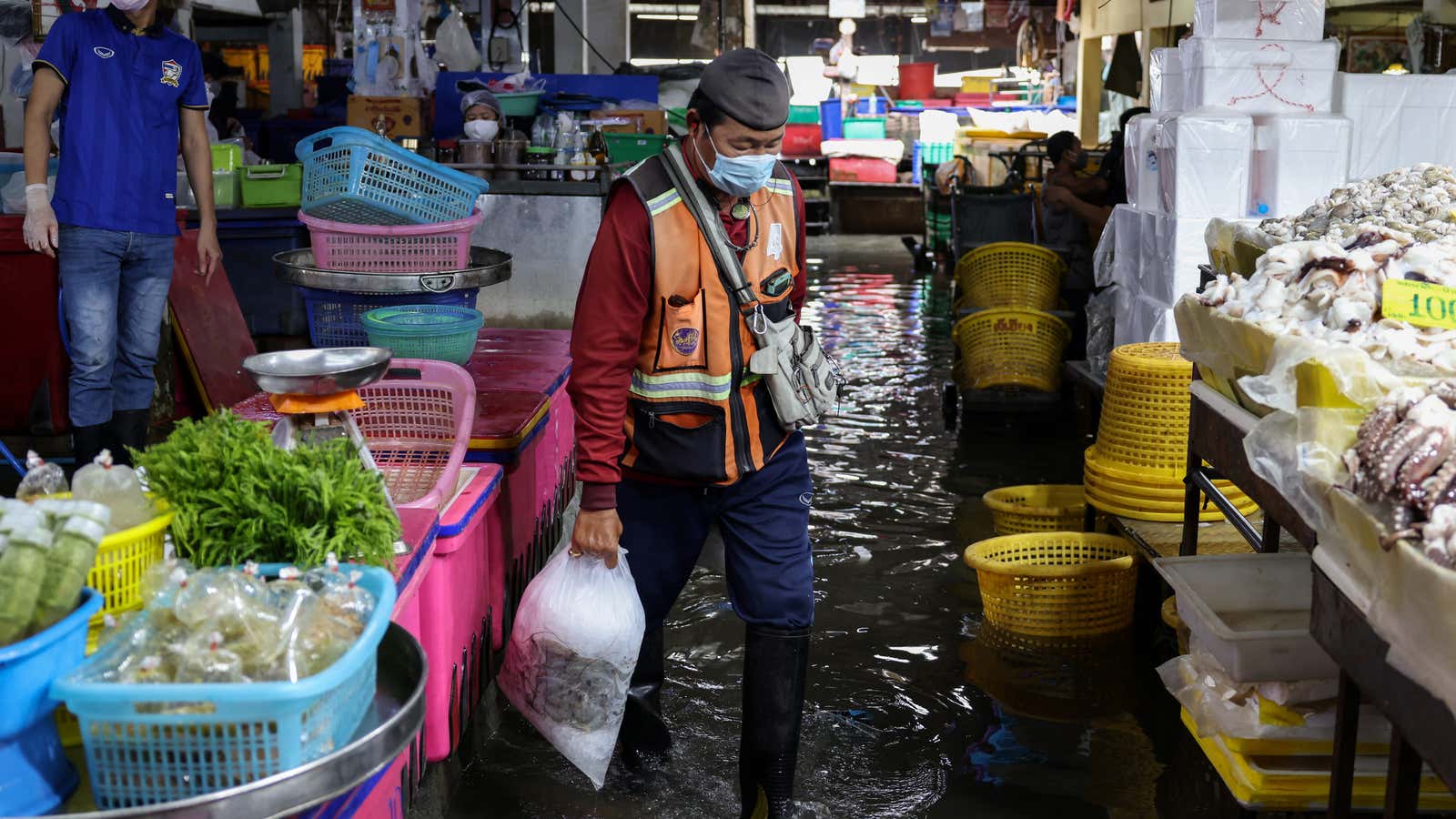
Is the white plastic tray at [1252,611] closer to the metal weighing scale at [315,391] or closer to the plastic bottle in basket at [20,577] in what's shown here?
the metal weighing scale at [315,391]

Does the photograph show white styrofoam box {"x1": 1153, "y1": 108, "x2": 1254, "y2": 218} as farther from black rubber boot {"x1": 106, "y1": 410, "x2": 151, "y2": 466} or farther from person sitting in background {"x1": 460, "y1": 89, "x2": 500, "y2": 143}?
black rubber boot {"x1": 106, "y1": 410, "x2": 151, "y2": 466}

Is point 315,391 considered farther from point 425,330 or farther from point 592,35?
point 592,35

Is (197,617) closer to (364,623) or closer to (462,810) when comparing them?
(364,623)

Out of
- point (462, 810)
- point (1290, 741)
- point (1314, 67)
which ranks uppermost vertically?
point (1314, 67)

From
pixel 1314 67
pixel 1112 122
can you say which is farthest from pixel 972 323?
pixel 1112 122

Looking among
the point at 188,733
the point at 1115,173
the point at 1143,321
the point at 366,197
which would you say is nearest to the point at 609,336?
the point at 188,733

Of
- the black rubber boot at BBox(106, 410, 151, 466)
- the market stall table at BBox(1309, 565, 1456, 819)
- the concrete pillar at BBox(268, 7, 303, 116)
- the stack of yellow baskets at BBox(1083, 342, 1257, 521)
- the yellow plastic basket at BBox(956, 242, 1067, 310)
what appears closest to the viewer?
the market stall table at BBox(1309, 565, 1456, 819)

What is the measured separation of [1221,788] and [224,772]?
106 inches

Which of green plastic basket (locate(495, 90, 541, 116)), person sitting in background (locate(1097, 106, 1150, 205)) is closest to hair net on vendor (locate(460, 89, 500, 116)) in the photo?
green plastic basket (locate(495, 90, 541, 116))

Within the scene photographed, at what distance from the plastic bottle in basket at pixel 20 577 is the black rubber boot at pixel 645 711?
1942mm

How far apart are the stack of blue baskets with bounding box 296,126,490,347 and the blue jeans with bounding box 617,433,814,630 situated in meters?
1.65

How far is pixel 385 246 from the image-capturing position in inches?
185

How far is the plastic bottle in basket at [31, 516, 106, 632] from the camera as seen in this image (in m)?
1.74

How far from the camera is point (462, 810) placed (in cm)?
344
